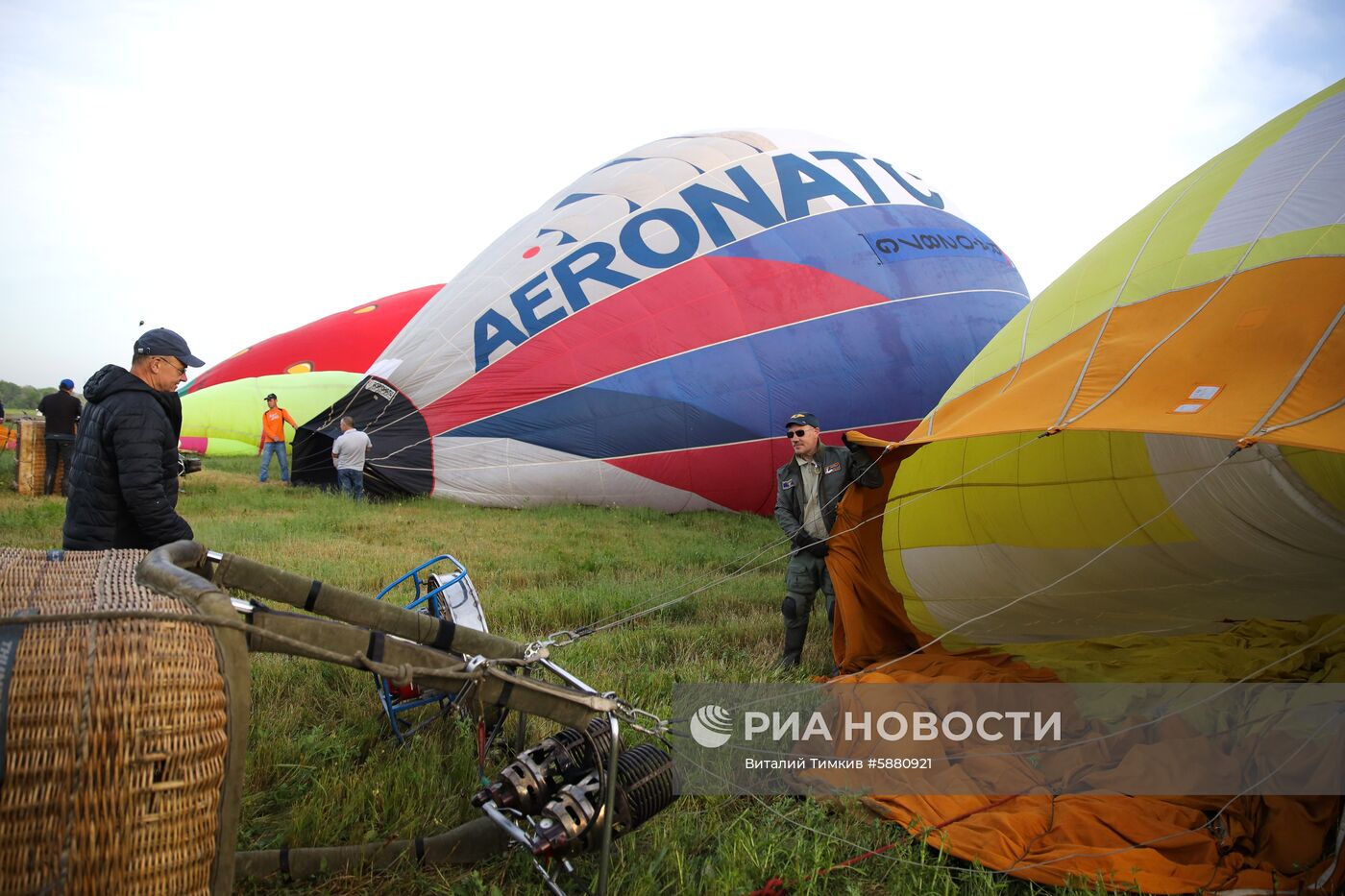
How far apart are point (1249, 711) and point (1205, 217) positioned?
182 centimetres

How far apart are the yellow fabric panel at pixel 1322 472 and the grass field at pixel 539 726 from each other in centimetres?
226

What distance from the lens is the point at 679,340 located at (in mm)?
8219

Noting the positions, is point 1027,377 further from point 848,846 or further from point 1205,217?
point 848,846

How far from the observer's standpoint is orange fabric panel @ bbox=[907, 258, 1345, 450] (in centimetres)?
250

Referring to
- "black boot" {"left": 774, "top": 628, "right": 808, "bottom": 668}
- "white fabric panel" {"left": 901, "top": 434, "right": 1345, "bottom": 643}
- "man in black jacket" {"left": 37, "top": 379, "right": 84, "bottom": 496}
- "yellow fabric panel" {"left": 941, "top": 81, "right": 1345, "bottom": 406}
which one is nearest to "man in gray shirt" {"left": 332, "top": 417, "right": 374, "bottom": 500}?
"man in black jacket" {"left": 37, "top": 379, "right": 84, "bottom": 496}

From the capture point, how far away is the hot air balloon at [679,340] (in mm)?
8172

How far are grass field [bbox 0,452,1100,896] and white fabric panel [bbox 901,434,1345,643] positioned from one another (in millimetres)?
823

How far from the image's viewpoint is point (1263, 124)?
376 cm

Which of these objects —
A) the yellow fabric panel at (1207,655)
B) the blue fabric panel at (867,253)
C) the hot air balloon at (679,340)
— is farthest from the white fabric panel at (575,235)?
the yellow fabric panel at (1207,655)

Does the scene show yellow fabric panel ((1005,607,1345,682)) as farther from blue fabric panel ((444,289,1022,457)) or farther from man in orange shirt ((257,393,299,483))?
man in orange shirt ((257,393,299,483))

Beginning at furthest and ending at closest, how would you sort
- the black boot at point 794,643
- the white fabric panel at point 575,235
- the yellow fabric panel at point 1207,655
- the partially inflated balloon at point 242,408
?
the partially inflated balloon at point 242,408, the white fabric panel at point 575,235, the black boot at point 794,643, the yellow fabric panel at point 1207,655

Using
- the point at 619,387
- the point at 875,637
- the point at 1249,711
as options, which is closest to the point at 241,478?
the point at 619,387

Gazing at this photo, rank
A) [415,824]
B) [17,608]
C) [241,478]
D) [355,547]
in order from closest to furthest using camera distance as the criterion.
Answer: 1. [17,608]
2. [415,824]
3. [355,547]
4. [241,478]

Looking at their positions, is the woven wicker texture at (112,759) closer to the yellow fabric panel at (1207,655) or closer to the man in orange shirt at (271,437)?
the yellow fabric panel at (1207,655)
